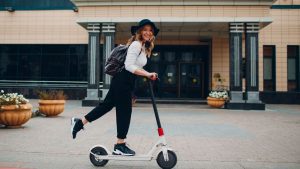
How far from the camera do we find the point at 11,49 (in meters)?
24.1

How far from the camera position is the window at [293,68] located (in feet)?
72.0

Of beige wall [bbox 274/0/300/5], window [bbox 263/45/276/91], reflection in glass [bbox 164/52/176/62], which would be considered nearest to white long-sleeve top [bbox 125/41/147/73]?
reflection in glass [bbox 164/52/176/62]

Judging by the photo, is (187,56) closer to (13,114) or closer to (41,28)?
(41,28)

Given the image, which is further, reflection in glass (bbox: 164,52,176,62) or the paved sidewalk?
reflection in glass (bbox: 164,52,176,62)

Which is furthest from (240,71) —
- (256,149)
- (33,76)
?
(33,76)

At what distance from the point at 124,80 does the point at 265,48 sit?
19.7 m

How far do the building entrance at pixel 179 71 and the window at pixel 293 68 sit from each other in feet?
18.0

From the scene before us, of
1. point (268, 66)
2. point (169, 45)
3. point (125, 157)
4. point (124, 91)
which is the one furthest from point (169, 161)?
point (268, 66)

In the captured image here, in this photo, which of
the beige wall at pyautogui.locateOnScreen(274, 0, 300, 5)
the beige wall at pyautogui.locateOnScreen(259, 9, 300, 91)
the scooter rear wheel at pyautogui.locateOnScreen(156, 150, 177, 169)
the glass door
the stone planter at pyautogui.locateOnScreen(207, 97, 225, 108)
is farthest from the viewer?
the glass door

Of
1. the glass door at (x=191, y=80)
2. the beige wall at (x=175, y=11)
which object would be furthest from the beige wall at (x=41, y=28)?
the glass door at (x=191, y=80)

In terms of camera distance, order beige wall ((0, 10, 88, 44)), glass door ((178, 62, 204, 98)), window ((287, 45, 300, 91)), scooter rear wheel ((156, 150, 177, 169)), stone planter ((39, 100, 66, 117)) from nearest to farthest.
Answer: scooter rear wheel ((156, 150, 177, 169)), stone planter ((39, 100, 66, 117)), window ((287, 45, 300, 91)), glass door ((178, 62, 204, 98)), beige wall ((0, 10, 88, 44))

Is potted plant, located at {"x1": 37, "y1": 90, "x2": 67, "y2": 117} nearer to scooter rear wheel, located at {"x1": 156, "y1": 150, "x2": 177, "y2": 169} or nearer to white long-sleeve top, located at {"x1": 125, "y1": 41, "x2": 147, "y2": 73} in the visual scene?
white long-sleeve top, located at {"x1": 125, "y1": 41, "x2": 147, "y2": 73}

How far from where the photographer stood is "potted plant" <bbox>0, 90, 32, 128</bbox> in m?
8.30

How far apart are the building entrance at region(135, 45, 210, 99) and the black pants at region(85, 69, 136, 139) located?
60.2ft
